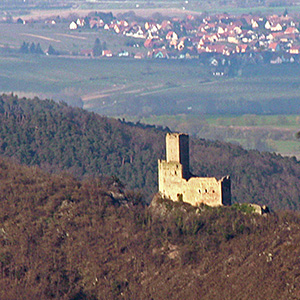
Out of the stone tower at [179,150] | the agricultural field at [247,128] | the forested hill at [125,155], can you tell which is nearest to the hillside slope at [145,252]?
the stone tower at [179,150]

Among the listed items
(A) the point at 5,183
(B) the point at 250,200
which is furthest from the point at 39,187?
(B) the point at 250,200

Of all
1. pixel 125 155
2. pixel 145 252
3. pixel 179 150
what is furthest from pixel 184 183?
pixel 125 155

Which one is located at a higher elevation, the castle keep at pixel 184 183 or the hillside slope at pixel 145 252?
the castle keep at pixel 184 183

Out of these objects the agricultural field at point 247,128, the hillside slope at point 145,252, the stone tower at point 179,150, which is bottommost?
the hillside slope at point 145,252

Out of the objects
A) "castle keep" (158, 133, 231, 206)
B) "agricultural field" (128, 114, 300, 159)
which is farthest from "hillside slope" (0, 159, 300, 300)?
"agricultural field" (128, 114, 300, 159)

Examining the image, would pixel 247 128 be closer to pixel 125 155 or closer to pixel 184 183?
pixel 125 155

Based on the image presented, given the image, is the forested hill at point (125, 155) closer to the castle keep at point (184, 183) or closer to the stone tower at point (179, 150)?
the stone tower at point (179, 150)

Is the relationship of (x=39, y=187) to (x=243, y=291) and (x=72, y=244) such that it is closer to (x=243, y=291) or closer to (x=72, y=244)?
(x=72, y=244)
